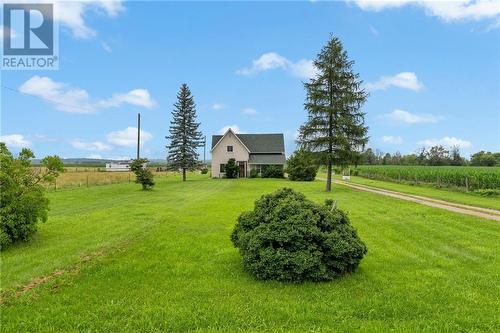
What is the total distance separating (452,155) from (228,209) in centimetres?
8844

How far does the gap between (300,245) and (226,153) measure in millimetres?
45975

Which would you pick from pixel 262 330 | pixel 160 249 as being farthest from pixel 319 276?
pixel 160 249

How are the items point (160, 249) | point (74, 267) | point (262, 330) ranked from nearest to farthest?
point (262, 330) → point (74, 267) → point (160, 249)

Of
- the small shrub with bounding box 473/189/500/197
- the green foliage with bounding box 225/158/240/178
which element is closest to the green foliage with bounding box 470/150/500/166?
the green foliage with bounding box 225/158/240/178

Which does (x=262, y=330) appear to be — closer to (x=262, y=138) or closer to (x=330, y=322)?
(x=330, y=322)

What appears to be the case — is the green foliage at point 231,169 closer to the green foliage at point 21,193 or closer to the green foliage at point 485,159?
the green foliage at point 21,193

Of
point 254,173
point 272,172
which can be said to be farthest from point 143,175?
point 272,172

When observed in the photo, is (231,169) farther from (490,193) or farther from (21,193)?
(21,193)

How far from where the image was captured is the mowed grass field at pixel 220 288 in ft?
15.0

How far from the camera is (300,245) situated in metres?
6.27

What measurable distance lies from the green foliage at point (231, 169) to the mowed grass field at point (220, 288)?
39032 millimetres

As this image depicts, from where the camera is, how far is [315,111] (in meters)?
29.9

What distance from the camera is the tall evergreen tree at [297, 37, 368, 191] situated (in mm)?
29719

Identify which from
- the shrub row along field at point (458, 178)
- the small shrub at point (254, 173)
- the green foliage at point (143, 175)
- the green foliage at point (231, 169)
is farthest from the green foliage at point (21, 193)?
the small shrub at point (254, 173)
